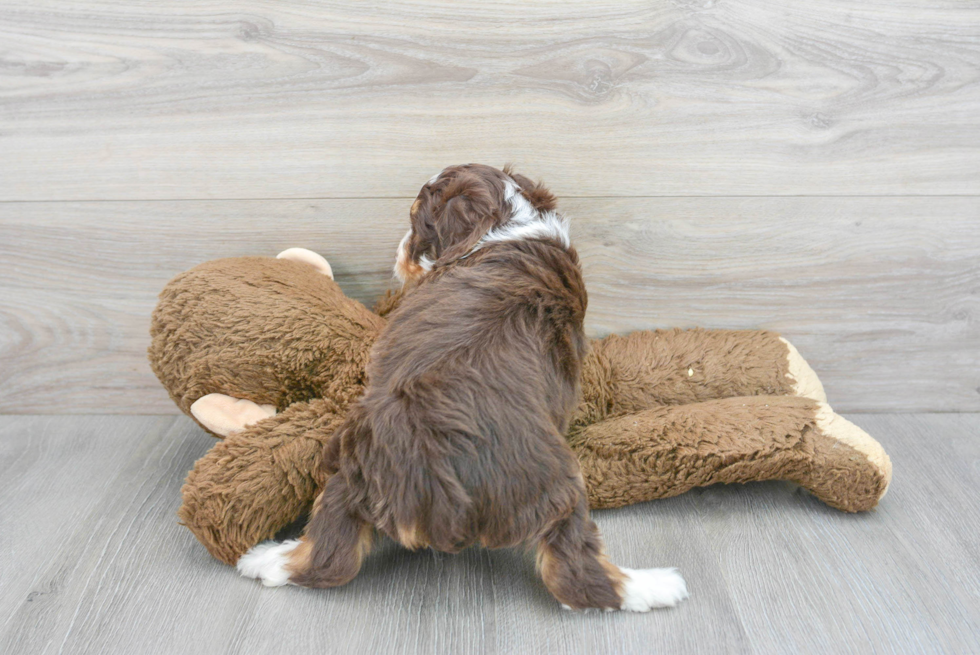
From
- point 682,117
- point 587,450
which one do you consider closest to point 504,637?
point 587,450

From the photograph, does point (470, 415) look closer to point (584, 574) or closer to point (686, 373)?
point (584, 574)

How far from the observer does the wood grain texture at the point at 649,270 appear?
179cm

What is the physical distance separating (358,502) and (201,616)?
0.37 metres

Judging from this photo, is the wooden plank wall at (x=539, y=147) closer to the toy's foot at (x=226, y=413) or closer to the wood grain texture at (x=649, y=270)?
the wood grain texture at (x=649, y=270)

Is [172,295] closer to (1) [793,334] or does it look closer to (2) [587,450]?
(2) [587,450]

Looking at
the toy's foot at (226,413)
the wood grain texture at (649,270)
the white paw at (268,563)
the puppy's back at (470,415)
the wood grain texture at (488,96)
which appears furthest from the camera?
the wood grain texture at (649,270)

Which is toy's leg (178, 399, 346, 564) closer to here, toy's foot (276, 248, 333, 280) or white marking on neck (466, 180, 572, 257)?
toy's foot (276, 248, 333, 280)

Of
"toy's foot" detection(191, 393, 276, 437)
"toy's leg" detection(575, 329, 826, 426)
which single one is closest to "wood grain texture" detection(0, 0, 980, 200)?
"toy's leg" detection(575, 329, 826, 426)

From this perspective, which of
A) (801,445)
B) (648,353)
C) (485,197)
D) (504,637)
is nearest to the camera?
(504,637)

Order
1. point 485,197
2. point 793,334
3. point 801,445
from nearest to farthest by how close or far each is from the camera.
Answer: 1. point 485,197
2. point 801,445
3. point 793,334

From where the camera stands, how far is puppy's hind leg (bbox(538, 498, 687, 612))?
124 cm

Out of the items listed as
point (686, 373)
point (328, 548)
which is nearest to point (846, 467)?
point (686, 373)

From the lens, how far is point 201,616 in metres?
1.29

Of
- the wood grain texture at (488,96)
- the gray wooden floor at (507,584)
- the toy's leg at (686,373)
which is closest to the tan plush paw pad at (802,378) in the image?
the toy's leg at (686,373)
